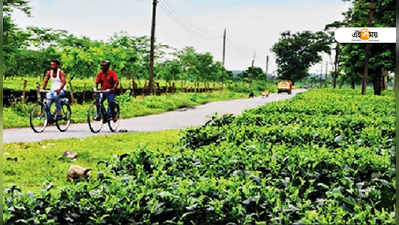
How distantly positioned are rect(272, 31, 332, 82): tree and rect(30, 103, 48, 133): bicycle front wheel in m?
72.3

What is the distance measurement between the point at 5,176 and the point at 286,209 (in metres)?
5.51

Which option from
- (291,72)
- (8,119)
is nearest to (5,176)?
(8,119)

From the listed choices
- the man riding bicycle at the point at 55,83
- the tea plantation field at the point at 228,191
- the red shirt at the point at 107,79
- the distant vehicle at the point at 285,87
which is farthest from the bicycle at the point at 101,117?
the distant vehicle at the point at 285,87

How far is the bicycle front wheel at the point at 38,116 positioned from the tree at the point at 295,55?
7230cm

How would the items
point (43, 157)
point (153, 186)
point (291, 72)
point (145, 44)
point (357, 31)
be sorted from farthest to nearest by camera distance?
point (291, 72), point (145, 44), point (43, 157), point (357, 31), point (153, 186)

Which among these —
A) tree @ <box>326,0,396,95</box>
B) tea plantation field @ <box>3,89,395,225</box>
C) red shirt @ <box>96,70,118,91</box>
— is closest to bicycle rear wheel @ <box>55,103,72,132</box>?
red shirt @ <box>96,70,118,91</box>

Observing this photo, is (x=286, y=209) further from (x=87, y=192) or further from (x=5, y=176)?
(x=5, y=176)

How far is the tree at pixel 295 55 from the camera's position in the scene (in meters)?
82.6

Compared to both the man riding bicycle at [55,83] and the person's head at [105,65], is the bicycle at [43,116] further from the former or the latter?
the person's head at [105,65]

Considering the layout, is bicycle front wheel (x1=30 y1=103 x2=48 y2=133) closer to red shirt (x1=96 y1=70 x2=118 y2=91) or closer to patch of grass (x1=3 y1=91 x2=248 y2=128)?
red shirt (x1=96 y1=70 x2=118 y2=91)

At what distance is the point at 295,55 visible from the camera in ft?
274

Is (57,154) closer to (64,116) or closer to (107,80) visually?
(107,80)

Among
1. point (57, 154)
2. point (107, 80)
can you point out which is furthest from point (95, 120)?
point (57, 154)

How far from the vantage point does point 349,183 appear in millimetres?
3543
